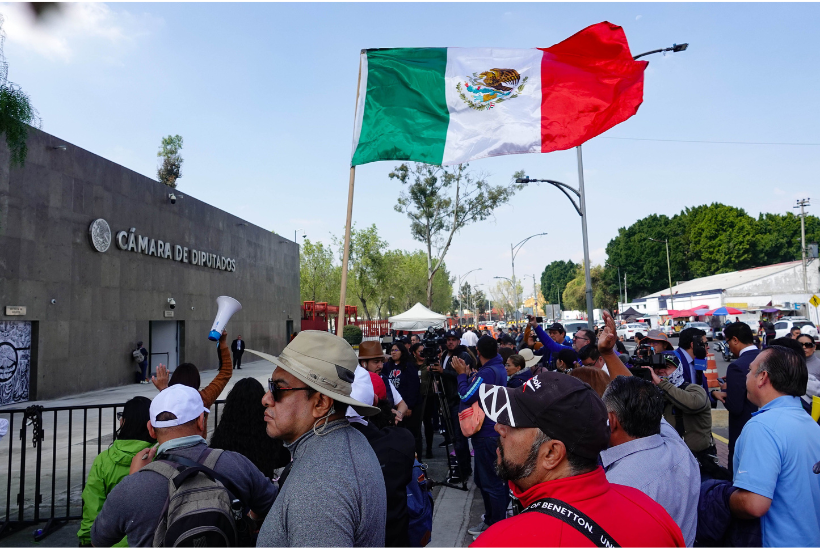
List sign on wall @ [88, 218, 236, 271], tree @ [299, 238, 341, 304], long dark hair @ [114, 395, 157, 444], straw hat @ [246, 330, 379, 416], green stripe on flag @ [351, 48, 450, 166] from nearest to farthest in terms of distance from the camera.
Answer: straw hat @ [246, 330, 379, 416] → long dark hair @ [114, 395, 157, 444] → green stripe on flag @ [351, 48, 450, 166] → sign on wall @ [88, 218, 236, 271] → tree @ [299, 238, 341, 304]

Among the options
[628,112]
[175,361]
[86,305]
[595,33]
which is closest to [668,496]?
[628,112]

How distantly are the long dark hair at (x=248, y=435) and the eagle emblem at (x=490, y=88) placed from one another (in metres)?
4.69

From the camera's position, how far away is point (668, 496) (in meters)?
2.41

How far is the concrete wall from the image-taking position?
15.6 metres

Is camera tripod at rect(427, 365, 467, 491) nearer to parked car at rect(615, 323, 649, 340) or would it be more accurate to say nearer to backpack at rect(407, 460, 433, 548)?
backpack at rect(407, 460, 433, 548)

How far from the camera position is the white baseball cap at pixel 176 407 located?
2.76 m

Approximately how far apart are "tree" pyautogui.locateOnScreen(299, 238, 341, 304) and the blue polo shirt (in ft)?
172

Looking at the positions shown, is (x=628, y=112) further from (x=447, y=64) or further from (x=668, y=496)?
(x=668, y=496)

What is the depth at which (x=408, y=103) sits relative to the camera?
22.5 feet

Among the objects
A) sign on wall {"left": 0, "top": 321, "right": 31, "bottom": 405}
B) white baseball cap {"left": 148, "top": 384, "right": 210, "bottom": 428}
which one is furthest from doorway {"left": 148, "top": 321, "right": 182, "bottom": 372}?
white baseball cap {"left": 148, "top": 384, "right": 210, "bottom": 428}

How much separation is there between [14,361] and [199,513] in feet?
54.0

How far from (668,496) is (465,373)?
3248 mm

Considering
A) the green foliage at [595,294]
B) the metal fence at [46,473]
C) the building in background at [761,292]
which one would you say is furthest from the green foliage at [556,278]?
the metal fence at [46,473]

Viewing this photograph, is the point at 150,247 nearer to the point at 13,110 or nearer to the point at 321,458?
the point at 13,110
